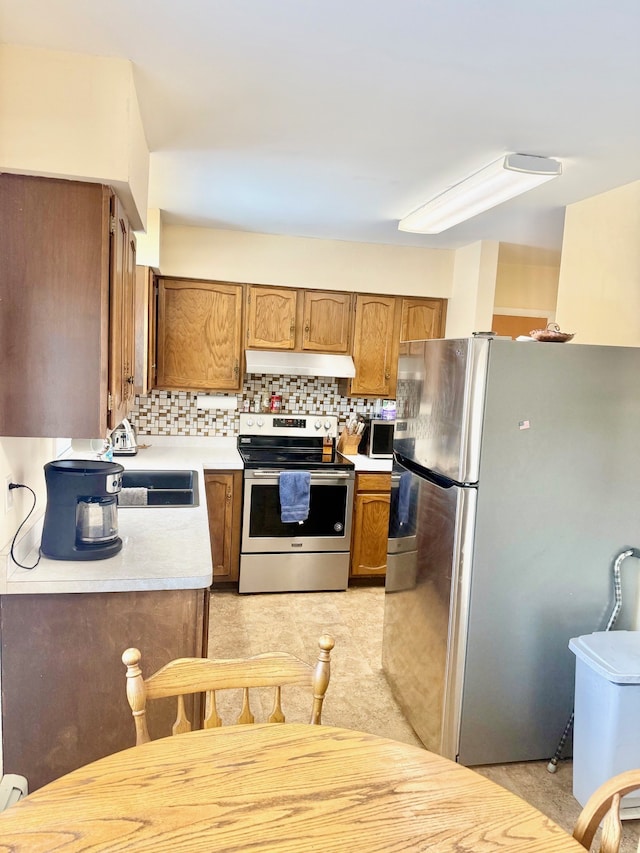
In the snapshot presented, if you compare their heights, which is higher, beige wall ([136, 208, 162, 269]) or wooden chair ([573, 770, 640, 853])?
beige wall ([136, 208, 162, 269])

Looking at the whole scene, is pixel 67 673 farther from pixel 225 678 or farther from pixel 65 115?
pixel 65 115

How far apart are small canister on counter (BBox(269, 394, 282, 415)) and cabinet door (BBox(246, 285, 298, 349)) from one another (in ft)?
1.55

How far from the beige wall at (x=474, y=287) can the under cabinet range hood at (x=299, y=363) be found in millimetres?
845

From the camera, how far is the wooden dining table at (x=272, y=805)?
96 centimetres

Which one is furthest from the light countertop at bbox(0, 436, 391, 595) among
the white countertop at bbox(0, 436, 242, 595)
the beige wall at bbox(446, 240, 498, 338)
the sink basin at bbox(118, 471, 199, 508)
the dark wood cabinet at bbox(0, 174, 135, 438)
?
the beige wall at bbox(446, 240, 498, 338)

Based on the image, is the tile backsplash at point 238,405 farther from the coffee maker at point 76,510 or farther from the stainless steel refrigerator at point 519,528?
the coffee maker at point 76,510

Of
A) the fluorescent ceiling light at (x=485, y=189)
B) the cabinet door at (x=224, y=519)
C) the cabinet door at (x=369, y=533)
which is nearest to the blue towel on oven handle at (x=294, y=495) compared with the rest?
the cabinet door at (x=224, y=519)

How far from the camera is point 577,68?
5.43ft

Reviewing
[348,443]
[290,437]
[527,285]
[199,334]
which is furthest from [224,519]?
[527,285]

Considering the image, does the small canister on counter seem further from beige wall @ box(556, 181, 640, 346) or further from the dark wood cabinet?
the dark wood cabinet

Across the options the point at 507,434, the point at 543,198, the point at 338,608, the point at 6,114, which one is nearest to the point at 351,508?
the point at 338,608

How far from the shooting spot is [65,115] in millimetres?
1709

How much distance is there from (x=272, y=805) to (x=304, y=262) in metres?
3.59

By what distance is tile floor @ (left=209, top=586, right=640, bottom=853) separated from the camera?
231cm
